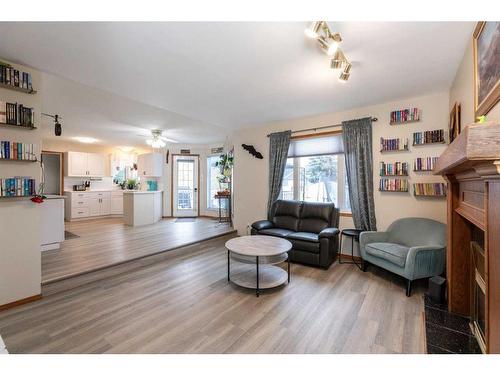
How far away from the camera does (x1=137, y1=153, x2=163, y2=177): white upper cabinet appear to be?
6.57 metres

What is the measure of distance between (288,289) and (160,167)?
5.58 metres

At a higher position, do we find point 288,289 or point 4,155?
point 4,155

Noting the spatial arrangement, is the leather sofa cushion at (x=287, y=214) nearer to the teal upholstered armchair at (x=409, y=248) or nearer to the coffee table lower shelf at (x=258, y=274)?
the coffee table lower shelf at (x=258, y=274)

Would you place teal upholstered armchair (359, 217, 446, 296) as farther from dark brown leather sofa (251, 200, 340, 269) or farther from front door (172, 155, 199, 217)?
front door (172, 155, 199, 217)

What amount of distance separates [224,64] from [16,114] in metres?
2.08

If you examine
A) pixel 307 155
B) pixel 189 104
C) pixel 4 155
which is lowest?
pixel 4 155

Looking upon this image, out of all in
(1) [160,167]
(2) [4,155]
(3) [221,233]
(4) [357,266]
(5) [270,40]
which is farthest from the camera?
(1) [160,167]

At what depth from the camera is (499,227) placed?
1009mm

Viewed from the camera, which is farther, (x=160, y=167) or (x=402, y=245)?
(x=160, y=167)

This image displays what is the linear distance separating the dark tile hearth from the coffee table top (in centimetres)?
138

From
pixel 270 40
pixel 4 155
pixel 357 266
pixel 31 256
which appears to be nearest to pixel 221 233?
pixel 357 266

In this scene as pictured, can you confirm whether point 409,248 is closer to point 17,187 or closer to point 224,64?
point 224,64

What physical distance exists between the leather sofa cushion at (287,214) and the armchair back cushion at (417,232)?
1.38 meters
